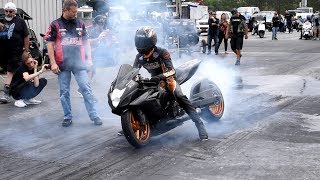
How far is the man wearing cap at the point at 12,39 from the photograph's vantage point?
395 inches

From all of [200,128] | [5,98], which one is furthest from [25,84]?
[200,128]

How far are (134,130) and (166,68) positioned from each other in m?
0.97

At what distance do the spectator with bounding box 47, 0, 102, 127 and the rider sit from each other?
4.33 ft

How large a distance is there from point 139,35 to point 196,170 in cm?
207

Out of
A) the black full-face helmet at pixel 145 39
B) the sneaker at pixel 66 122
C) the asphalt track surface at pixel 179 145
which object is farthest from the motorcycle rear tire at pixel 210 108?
the sneaker at pixel 66 122

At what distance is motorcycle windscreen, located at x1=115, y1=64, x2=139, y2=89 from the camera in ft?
20.7

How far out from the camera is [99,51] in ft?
47.2

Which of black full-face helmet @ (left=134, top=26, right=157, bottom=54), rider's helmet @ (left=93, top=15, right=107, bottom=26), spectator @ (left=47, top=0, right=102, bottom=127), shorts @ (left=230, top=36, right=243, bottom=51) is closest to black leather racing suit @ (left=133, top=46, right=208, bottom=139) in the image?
black full-face helmet @ (left=134, top=26, right=157, bottom=54)

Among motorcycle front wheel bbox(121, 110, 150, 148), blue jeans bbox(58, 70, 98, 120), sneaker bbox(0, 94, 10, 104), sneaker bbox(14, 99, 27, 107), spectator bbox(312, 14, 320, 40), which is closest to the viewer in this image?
motorcycle front wheel bbox(121, 110, 150, 148)

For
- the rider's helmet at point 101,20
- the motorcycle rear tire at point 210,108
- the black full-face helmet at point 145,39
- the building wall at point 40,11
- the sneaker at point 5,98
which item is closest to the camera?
the black full-face helmet at point 145,39

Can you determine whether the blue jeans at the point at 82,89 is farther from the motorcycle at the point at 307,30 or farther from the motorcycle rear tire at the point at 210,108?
the motorcycle at the point at 307,30

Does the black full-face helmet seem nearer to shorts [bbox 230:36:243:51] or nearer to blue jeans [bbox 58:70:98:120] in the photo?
blue jeans [bbox 58:70:98:120]

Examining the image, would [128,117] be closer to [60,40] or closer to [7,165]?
[7,165]

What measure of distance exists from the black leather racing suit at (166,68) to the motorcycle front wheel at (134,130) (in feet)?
1.97
